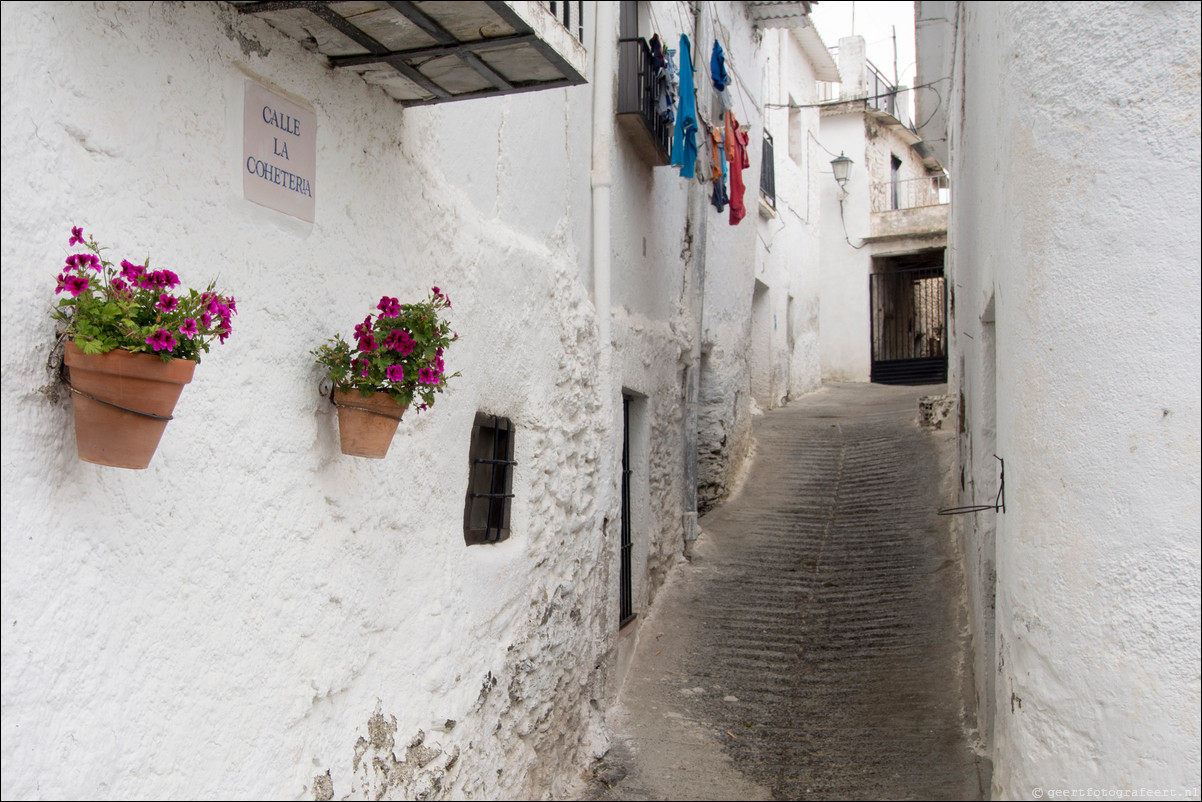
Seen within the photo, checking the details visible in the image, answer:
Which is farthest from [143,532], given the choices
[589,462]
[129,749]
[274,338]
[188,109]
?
[589,462]

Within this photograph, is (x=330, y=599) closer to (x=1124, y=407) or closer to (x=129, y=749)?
(x=129, y=749)

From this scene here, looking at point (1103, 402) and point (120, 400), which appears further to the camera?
point (1103, 402)

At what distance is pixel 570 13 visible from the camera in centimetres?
586

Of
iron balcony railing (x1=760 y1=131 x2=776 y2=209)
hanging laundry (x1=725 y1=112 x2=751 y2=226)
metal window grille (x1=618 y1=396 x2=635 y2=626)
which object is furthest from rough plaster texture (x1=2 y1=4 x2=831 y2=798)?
iron balcony railing (x1=760 y1=131 x2=776 y2=209)

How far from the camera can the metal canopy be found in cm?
287

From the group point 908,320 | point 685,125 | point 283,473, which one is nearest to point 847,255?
point 908,320

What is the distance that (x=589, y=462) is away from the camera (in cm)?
589

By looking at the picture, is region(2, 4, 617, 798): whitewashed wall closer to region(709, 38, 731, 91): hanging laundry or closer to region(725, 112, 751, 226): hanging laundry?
region(709, 38, 731, 91): hanging laundry

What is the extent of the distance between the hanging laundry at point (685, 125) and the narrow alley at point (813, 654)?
315 cm

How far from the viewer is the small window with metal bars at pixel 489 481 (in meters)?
4.41

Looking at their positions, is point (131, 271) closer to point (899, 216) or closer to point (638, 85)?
point (638, 85)

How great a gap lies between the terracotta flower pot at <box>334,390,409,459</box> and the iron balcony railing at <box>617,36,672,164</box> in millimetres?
3940

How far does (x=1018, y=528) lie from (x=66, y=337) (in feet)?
9.16

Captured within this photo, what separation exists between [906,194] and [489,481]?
56.7ft
